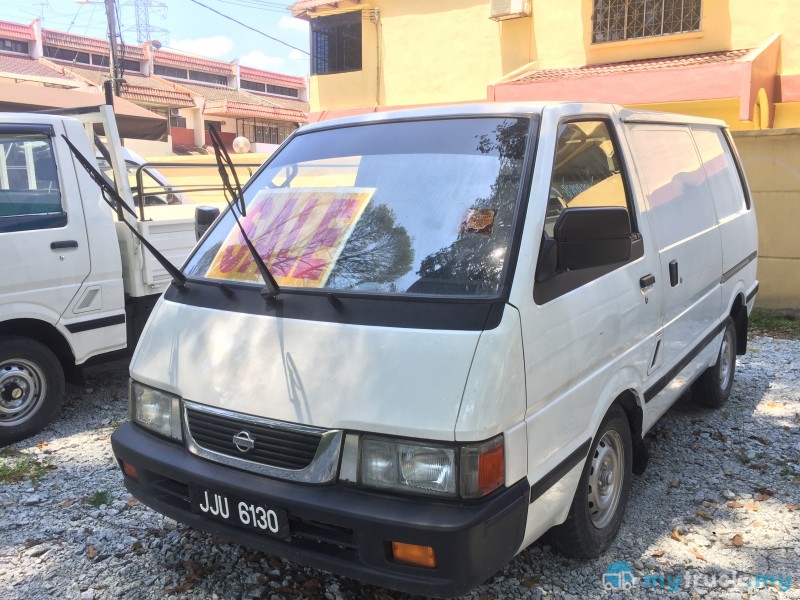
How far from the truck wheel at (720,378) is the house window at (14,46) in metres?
37.9

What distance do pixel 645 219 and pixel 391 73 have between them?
14957 mm

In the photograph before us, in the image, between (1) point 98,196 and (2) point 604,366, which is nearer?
(2) point 604,366

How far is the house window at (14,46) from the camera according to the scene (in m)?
33.7

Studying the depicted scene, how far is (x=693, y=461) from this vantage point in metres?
4.15

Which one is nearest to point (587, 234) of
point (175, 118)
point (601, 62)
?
point (601, 62)

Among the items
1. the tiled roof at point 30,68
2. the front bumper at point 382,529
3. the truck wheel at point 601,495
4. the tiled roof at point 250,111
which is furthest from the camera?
the tiled roof at point 250,111

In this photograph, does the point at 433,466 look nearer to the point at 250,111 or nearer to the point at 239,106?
the point at 239,106

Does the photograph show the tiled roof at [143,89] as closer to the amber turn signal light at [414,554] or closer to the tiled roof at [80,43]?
the tiled roof at [80,43]

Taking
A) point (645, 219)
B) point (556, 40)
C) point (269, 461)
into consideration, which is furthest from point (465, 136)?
point (556, 40)

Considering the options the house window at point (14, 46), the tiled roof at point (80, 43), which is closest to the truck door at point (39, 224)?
the tiled roof at point (80, 43)

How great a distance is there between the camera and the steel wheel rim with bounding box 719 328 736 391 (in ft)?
16.1

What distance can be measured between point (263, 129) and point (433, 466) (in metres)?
37.1

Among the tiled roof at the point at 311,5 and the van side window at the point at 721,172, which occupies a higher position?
the tiled roof at the point at 311,5

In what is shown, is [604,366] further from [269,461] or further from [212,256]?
[212,256]
